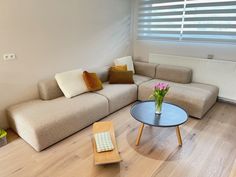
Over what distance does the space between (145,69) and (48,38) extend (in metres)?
2.17

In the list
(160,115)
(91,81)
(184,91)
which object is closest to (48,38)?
(91,81)

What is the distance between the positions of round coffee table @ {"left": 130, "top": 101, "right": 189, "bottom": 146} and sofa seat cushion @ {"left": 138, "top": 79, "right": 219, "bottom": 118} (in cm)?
59

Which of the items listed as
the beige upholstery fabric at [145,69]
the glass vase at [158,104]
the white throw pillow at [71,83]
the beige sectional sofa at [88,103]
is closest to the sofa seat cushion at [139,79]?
the beige sectional sofa at [88,103]

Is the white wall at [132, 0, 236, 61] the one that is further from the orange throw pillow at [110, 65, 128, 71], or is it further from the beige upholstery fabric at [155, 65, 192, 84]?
the orange throw pillow at [110, 65, 128, 71]

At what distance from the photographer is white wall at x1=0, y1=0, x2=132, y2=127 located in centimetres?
243

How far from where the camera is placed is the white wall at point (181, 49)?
11.0 feet

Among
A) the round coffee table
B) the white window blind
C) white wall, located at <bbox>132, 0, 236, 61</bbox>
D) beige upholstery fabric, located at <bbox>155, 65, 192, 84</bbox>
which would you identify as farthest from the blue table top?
the white window blind

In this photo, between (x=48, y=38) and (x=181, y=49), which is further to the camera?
(x=181, y=49)

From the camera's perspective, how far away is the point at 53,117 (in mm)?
2242

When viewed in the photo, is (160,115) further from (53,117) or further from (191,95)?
(53,117)

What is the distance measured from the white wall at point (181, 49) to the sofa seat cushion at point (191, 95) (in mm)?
651

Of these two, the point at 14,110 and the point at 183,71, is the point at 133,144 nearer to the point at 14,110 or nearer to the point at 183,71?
the point at 14,110

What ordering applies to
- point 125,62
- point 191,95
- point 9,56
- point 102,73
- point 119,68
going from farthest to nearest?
1. point 125,62
2. point 119,68
3. point 102,73
4. point 191,95
5. point 9,56

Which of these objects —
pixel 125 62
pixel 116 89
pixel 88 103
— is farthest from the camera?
pixel 125 62
